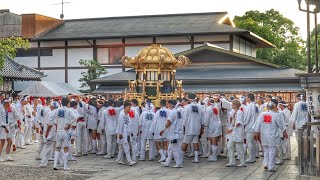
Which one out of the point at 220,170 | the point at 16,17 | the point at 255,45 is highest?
the point at 16,17

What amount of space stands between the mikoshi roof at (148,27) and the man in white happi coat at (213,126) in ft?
63.2

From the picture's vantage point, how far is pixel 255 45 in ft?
144

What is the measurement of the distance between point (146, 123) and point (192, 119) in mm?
1791

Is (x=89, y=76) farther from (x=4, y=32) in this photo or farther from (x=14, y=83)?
(x=4, y=32)

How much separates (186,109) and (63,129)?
3878 mm

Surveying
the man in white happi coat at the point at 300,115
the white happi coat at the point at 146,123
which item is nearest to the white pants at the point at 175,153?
the white happi coat at the point at 146,123

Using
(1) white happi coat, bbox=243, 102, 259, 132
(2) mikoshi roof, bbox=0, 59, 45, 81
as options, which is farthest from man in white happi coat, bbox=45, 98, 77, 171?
(2) mikoshi roof, bbox=0, 59, 45, 81

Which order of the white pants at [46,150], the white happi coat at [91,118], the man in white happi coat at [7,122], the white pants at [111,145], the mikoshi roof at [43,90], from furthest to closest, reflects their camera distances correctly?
1. the mikoshi roof at [43,90]
2. the white happi coat at [91,118]
3. the white pants at [111,145]
4. the man in white happi coat at [7,122]
5. the white pants at [46,150]

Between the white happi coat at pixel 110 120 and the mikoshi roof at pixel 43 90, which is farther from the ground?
the mikoshi roof at pixel 43 90

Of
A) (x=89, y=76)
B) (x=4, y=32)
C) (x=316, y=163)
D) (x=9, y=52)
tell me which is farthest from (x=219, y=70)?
(x=4, y=32)

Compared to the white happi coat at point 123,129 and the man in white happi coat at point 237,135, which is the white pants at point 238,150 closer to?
the man in white happi coat at point 237,135

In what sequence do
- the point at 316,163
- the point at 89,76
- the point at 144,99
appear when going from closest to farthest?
1. the point at 316,163
2. the point at 144,99
3. the point at 89,76

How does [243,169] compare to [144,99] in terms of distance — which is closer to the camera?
[243,169]

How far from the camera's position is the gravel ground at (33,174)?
1318 cm
